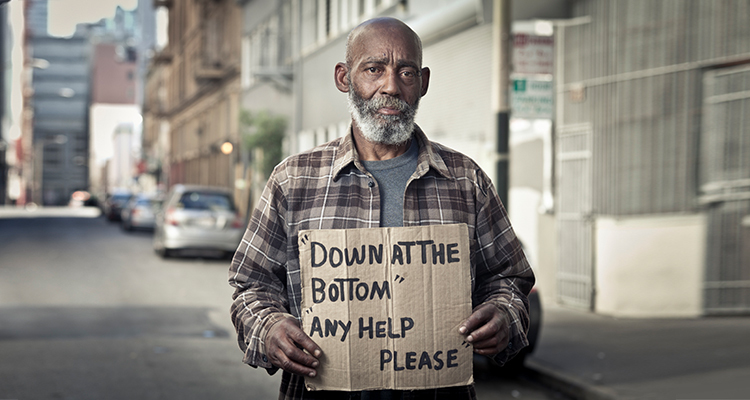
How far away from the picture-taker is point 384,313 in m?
2.51

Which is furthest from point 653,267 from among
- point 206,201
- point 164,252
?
point 164,252

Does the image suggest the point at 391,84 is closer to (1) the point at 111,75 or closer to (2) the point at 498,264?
(2) the point at 498,264

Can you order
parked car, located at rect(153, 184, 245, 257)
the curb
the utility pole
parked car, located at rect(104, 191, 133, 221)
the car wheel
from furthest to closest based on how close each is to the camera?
parked car, located at rect(104, 191, 133, 221) < the car wheel < parked car, located at rect(153, 184, 245, 257) < the utility pole < the curb

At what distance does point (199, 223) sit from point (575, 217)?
8.75 m

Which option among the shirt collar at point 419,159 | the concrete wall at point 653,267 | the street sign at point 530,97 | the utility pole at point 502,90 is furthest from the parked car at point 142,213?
the shirt collar at point 419,159

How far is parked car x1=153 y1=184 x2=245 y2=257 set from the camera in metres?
18.3

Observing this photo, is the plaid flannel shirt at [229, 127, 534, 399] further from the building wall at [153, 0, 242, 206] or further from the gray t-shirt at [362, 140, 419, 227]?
the building wall at [153, 0, 242, 206]

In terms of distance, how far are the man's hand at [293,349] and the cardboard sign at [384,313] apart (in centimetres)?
3

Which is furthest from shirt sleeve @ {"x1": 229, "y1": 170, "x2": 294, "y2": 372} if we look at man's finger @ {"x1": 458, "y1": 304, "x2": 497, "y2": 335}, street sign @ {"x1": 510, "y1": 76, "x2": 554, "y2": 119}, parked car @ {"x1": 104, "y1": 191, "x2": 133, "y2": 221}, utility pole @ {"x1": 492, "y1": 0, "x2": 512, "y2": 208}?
parked car @ {"x1": 104, "y1": 191, "x2": 133, "y2": 221}

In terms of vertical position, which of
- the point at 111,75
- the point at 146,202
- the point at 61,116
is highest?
the point at 111,75

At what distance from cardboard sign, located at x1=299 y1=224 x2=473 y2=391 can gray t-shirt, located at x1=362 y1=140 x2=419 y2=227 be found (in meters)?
0.13

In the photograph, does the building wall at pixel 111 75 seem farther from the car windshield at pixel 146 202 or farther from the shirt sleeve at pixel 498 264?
the shirt sleeve at pixel 498 264

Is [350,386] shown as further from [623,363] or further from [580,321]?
[580,321]

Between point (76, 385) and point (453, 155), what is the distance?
5417 millimetres
